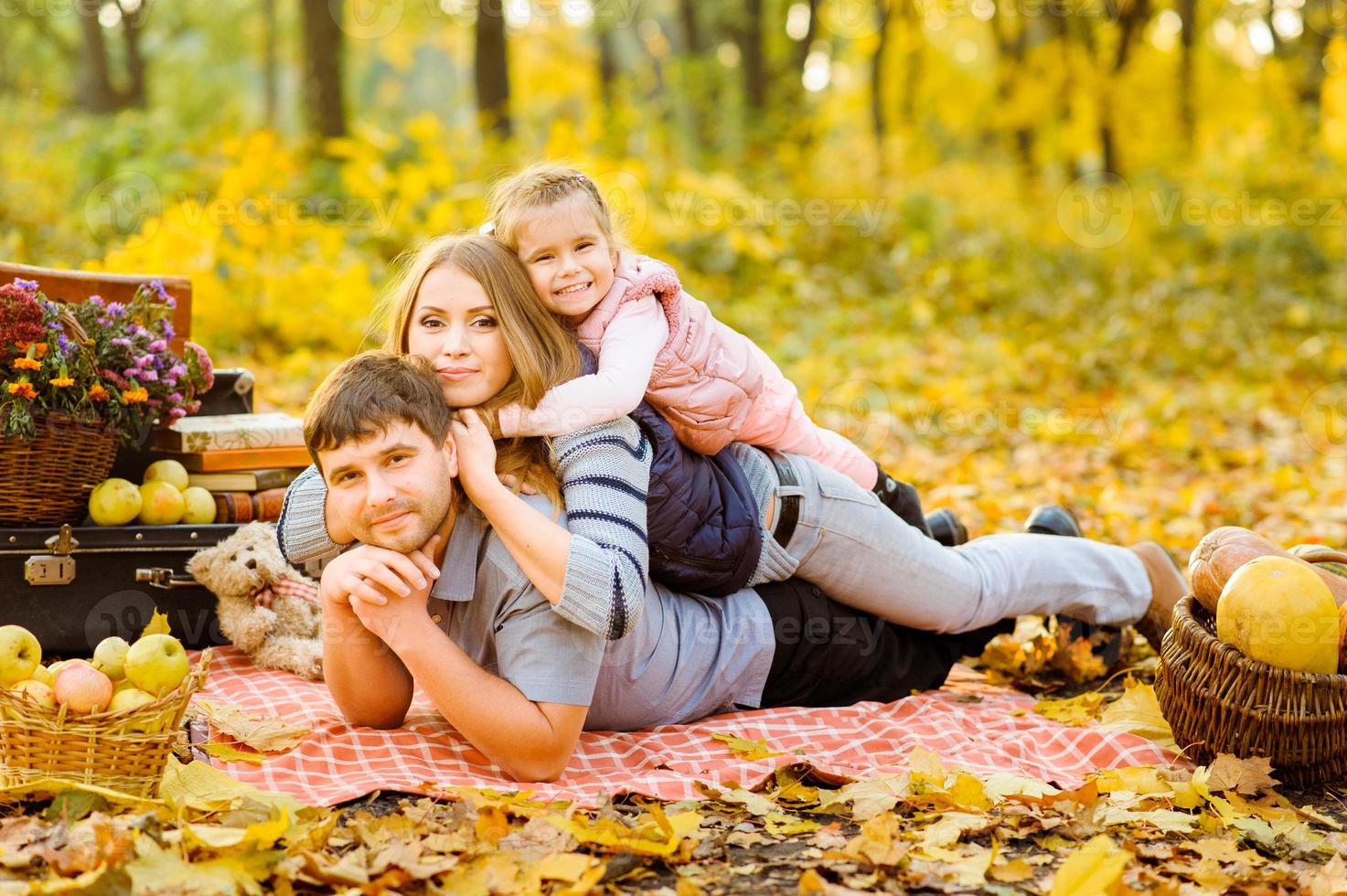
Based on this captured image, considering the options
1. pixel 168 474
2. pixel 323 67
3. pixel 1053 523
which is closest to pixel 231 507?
pixel 168 474

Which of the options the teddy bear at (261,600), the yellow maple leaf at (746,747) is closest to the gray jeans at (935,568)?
the yellow maple leaf at (746,747)

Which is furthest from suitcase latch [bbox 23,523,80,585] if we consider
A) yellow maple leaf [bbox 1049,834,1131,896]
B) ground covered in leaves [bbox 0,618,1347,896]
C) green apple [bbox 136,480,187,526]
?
yellow maple leaf [bbox 1049,834,1131,896]

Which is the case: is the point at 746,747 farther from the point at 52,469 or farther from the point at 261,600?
the point at 52,469

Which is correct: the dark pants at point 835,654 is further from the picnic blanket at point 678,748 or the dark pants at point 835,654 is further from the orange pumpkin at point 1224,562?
the orange pumpkin at point 1224,562

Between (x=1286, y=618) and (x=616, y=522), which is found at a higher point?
(x=616, y=522)

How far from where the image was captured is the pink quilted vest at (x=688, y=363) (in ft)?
11.0

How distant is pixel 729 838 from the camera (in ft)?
8.70

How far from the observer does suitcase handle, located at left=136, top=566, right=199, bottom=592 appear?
12.6 feet

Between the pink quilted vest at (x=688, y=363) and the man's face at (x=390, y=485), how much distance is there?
0.65m

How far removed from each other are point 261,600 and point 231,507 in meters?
0.37

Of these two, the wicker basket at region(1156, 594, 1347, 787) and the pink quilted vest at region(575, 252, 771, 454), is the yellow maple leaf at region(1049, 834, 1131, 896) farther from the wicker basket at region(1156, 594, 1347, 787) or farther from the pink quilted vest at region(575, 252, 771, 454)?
the pink quilted vest at region(575, 252, 771, 454)

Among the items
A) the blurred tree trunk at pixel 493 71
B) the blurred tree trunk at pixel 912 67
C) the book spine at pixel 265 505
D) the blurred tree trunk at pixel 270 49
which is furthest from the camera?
the blurred tree trunk at pixel 270 49

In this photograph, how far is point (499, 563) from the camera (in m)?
3.03

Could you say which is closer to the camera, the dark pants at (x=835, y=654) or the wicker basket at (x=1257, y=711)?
the wicker basket at (x=1257, y=711)
